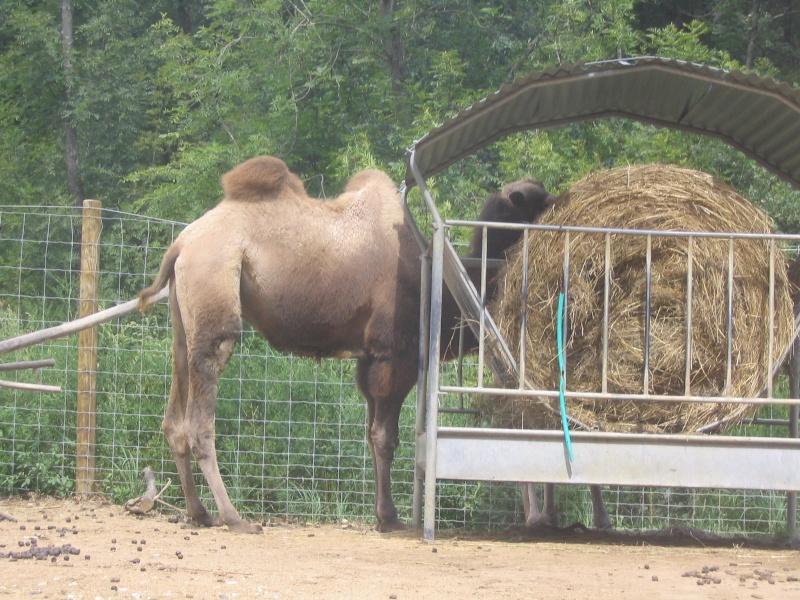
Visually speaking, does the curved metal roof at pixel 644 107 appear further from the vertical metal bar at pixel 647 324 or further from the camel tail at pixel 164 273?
the camel tail at pixel 164 273

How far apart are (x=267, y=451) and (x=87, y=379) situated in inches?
57.7

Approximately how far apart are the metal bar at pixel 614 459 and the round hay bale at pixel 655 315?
0.65ft

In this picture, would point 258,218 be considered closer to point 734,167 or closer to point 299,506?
point 299,506

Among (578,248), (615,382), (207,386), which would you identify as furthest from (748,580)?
(207,386)

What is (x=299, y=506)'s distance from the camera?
335 inches

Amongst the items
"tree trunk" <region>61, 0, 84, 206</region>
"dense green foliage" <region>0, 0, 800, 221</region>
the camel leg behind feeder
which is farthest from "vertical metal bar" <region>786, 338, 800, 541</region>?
"tree trunk" <region>61, 0, 84, 206</region>

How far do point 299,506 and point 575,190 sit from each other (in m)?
3.37

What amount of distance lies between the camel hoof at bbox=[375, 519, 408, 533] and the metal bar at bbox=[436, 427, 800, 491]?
1354 mm

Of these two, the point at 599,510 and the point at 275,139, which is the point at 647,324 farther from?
the point at 275,139

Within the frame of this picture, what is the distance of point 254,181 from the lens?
24.1 feet

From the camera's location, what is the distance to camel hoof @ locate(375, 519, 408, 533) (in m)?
7.28

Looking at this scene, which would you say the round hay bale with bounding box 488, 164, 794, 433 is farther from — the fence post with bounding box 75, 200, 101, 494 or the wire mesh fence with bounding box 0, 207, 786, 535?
the fence post with bounding box 75, 200, 101, 494

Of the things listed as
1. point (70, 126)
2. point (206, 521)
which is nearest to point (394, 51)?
point (70, 126)

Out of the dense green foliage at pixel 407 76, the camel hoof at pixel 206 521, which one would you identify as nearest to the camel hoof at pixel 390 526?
the camel hoof at pixel 206 521
